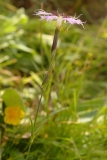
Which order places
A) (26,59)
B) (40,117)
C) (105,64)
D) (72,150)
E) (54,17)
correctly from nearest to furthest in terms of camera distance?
(54,17), (72,150), (40,117), (26,59), (105,64)

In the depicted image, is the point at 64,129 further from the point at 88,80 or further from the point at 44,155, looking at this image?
the point at 88,80

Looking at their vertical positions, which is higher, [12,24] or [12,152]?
[12,24]

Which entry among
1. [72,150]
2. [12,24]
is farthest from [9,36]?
[72,150]
